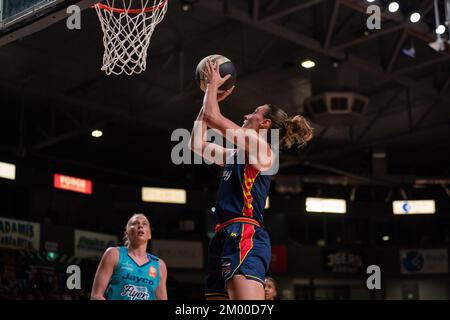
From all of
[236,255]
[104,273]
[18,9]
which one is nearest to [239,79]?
[18,9]

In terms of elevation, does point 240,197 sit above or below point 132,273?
above

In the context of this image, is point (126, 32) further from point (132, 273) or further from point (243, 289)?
point (243, 289)

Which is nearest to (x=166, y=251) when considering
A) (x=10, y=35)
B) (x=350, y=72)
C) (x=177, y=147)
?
(x=177, y=147)

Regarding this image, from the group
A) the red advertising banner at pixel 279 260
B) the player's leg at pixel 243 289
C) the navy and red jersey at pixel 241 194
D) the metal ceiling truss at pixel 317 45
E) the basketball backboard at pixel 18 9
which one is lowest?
the player's leg at pixel 243 289

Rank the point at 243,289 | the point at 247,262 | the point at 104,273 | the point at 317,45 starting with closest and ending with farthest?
the point at 243,289
the point at 247,262
the point at 104,273
the point at 317,45

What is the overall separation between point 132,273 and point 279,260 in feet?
59.1

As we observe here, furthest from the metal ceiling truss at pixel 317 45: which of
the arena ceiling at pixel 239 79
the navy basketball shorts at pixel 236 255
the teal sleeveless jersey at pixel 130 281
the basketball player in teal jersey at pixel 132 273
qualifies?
the navy basketball shorts at pixel 236 255

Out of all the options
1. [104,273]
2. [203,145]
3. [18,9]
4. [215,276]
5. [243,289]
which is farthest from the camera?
[18,9]

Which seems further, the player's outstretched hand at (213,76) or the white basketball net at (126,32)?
the white basketball net at (126,32)

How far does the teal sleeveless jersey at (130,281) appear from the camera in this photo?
7.23 meters

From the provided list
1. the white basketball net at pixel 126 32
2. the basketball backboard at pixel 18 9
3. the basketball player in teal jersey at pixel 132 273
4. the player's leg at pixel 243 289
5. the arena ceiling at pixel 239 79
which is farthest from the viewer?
the arena ceiling at pixel 239 79

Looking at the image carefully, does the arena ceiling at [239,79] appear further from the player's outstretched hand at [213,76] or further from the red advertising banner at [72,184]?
the player's outstretched hand at [213,76]

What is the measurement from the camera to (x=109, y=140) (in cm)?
2447

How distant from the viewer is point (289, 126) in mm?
5969
